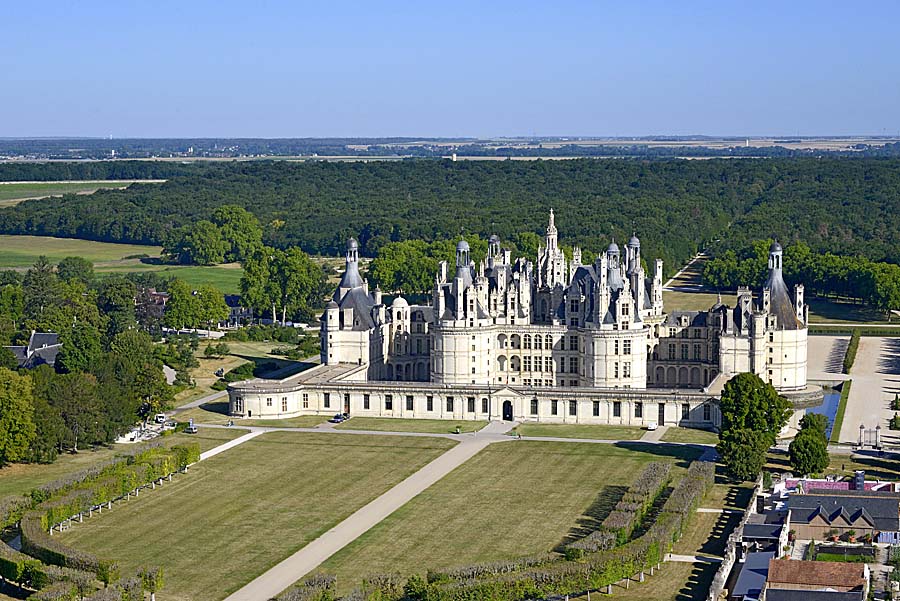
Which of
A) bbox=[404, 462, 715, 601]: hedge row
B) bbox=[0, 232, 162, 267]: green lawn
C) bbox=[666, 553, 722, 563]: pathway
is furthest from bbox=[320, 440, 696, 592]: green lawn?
bbox=[0, 232, 162, 267]: green lawn

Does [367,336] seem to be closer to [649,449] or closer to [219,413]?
[219,413]

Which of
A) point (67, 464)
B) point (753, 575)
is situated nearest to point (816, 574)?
point (753, 575)

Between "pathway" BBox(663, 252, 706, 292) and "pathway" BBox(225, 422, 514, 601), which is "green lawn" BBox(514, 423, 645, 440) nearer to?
"pathway" BBox(225, 422, 514, 601)

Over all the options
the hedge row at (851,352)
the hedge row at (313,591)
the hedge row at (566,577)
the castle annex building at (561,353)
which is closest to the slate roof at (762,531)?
the hedge row at (566,577)

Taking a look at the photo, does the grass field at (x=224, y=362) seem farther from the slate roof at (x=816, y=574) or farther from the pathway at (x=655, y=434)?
the slate roof at (x=816, y=574)

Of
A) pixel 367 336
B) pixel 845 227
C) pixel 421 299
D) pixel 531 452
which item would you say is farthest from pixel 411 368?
pixel 845 227

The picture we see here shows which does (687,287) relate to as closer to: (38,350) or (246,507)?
(38,350)
